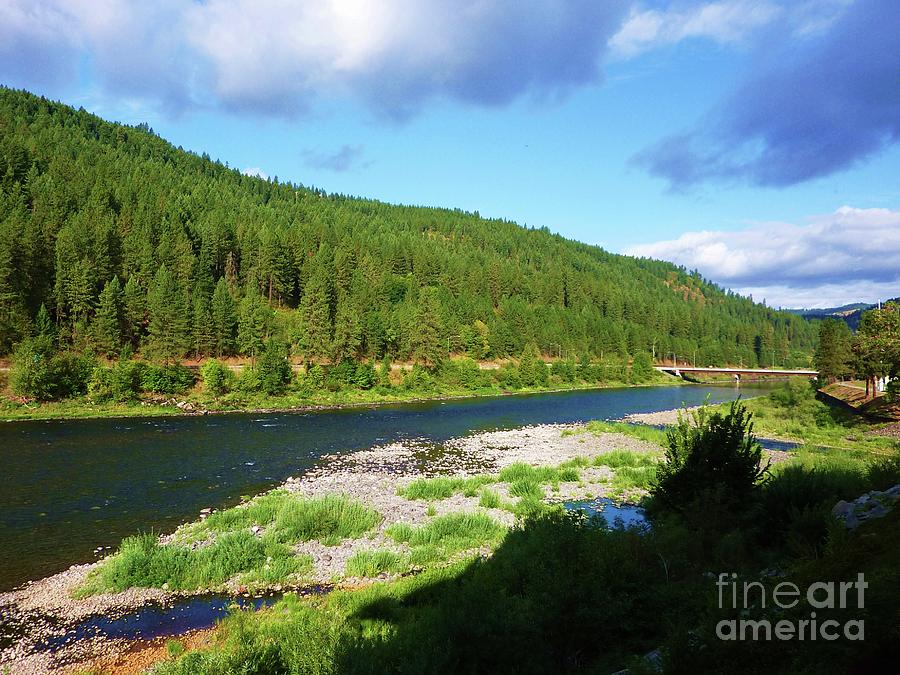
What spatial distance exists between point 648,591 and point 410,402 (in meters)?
69.2

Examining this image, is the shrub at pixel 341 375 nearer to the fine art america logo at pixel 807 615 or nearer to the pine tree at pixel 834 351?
the fine art america logo at pixel 807 615

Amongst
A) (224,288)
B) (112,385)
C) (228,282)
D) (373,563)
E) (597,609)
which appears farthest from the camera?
(228,282)

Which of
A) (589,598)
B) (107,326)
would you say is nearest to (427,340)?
(107,326)

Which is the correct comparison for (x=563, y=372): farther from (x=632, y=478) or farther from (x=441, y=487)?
(x=441, y=487)

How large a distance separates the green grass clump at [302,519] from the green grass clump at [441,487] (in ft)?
13.6

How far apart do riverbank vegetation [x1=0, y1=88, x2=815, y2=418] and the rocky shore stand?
3932cm

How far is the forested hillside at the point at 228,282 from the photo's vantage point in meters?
71.3

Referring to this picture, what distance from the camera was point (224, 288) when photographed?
87.0 meters

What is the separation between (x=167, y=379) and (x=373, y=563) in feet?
190

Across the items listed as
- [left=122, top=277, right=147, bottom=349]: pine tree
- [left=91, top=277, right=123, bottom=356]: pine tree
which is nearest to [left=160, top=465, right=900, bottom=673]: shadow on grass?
[left=91, top=277, right=123, bottom=356]: pine tree

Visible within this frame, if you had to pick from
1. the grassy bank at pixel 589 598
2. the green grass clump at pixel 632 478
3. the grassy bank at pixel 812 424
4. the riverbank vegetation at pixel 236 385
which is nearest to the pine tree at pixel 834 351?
the grassy bank at pixel 812 424

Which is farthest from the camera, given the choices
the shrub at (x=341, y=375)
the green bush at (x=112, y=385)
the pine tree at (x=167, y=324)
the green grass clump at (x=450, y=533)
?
the shrub at (x=341, y=375)

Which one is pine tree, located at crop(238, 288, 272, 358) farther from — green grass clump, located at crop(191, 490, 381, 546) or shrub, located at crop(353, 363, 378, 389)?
green grass clump, located at crop(191, 490, 381, 546)

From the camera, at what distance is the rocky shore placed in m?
13.4
